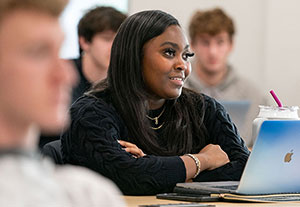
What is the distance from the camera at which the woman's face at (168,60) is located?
6.83ft

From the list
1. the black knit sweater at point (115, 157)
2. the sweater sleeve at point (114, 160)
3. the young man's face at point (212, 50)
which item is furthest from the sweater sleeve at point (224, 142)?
the young man's face at point (212, 50)

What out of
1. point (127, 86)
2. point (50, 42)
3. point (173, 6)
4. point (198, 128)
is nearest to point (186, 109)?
point (198, 128)

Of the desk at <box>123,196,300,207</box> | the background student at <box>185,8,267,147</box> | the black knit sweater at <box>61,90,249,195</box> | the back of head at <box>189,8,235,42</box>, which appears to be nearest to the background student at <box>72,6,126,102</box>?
the background student at <box>185,8,267,147</box>

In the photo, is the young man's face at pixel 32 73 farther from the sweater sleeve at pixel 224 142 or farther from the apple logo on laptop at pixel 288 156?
the sweater sleeve at pixel 224 142

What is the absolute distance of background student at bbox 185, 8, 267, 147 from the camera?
14.5 feet

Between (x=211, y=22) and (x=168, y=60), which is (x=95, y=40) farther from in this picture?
(x=168, y=60)

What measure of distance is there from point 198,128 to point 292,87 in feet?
11.2

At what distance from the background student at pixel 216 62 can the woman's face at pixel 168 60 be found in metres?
2.24

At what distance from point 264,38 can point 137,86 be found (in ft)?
11.9

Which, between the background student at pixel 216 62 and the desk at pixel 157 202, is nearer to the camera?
the desk at pixel 157 202

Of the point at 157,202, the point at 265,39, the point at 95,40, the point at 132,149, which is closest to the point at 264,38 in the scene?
the point at 265,39

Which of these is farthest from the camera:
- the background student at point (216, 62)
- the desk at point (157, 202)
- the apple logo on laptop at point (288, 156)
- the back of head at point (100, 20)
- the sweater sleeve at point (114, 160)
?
the background student at point (216, 62)

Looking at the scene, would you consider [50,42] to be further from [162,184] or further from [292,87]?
[292,87]

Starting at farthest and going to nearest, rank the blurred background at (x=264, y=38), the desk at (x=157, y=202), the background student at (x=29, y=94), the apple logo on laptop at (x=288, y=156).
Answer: the blurred background at (x=264, y=38)
the apple logo on laptop at (x=288, y=156)
the desk at (x=157, y=202)
the background student at (x=29, y=94)
